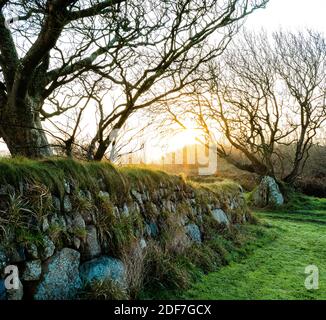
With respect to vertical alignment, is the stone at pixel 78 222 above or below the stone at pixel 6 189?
below

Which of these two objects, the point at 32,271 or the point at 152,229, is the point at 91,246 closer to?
the point at 32,271

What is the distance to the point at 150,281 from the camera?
5.08 metres

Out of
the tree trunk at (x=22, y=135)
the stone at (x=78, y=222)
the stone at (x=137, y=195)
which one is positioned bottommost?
the stone at (x=78, y=222)

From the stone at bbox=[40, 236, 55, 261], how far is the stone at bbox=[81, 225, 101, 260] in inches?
21.1

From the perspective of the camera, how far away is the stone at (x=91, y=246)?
14.3 ft

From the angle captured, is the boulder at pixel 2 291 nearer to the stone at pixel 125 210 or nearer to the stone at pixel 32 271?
the stone at pixel 32 271

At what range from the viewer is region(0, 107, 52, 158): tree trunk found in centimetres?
682

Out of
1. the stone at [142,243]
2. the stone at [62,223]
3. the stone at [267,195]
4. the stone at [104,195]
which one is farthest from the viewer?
the stone at [267,195]

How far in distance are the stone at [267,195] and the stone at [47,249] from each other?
16531 millimetres

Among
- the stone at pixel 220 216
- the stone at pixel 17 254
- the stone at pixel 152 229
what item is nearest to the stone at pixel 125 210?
the stone at pixel 152 229

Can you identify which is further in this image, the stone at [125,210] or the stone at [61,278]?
the stone at [125,210]

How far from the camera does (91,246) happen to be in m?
4.44
